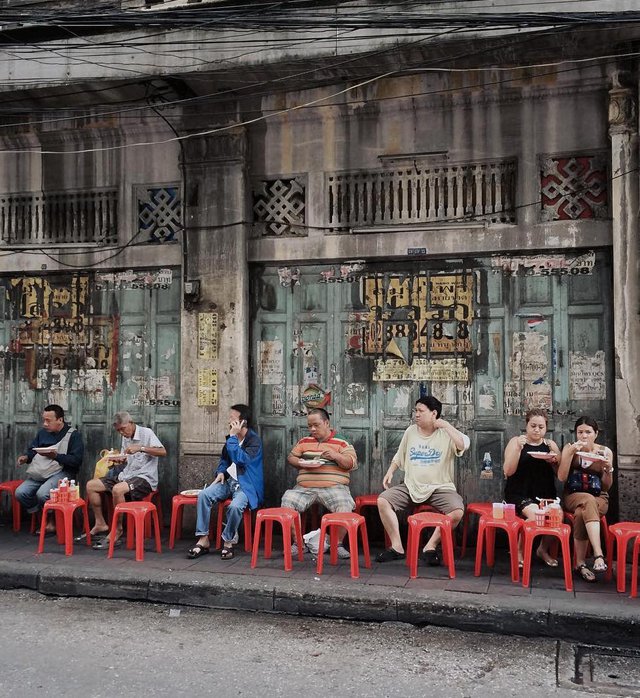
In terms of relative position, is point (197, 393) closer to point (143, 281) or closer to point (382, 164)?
point (143, 281)

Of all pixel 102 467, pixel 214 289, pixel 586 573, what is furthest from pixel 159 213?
pixel 586 573

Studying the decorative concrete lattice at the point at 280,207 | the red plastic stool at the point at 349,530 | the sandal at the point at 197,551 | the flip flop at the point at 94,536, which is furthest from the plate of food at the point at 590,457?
the flip flop at the point at 94,536

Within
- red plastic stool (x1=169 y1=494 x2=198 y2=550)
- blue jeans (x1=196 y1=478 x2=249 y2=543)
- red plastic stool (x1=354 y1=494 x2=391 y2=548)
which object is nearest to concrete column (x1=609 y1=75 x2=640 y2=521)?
red plastic stool (x1=354 y1=494 x2=391 y2=548)

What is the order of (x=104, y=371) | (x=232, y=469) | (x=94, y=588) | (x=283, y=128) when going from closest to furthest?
1. (x=94, y=588)
2. (x=232, y=469)
3. (x=283, y=128)
4. (x=104, y=371)

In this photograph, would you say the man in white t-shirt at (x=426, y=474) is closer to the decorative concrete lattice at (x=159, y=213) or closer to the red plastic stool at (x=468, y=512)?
the red plastic stool at (x=468, y=512)

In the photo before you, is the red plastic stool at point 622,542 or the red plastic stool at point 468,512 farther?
the red plastic stool at point 468,512

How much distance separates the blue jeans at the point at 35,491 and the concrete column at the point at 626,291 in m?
5.84

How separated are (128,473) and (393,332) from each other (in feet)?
10.5

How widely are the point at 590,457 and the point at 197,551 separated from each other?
12.1 feet

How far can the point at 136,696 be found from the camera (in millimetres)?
4117

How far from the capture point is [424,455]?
6.89 metres

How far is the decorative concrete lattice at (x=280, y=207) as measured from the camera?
8.26 m

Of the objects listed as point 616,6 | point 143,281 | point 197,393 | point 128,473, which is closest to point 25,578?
point 128,473

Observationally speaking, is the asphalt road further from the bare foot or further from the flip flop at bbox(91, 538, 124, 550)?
the bare foot
